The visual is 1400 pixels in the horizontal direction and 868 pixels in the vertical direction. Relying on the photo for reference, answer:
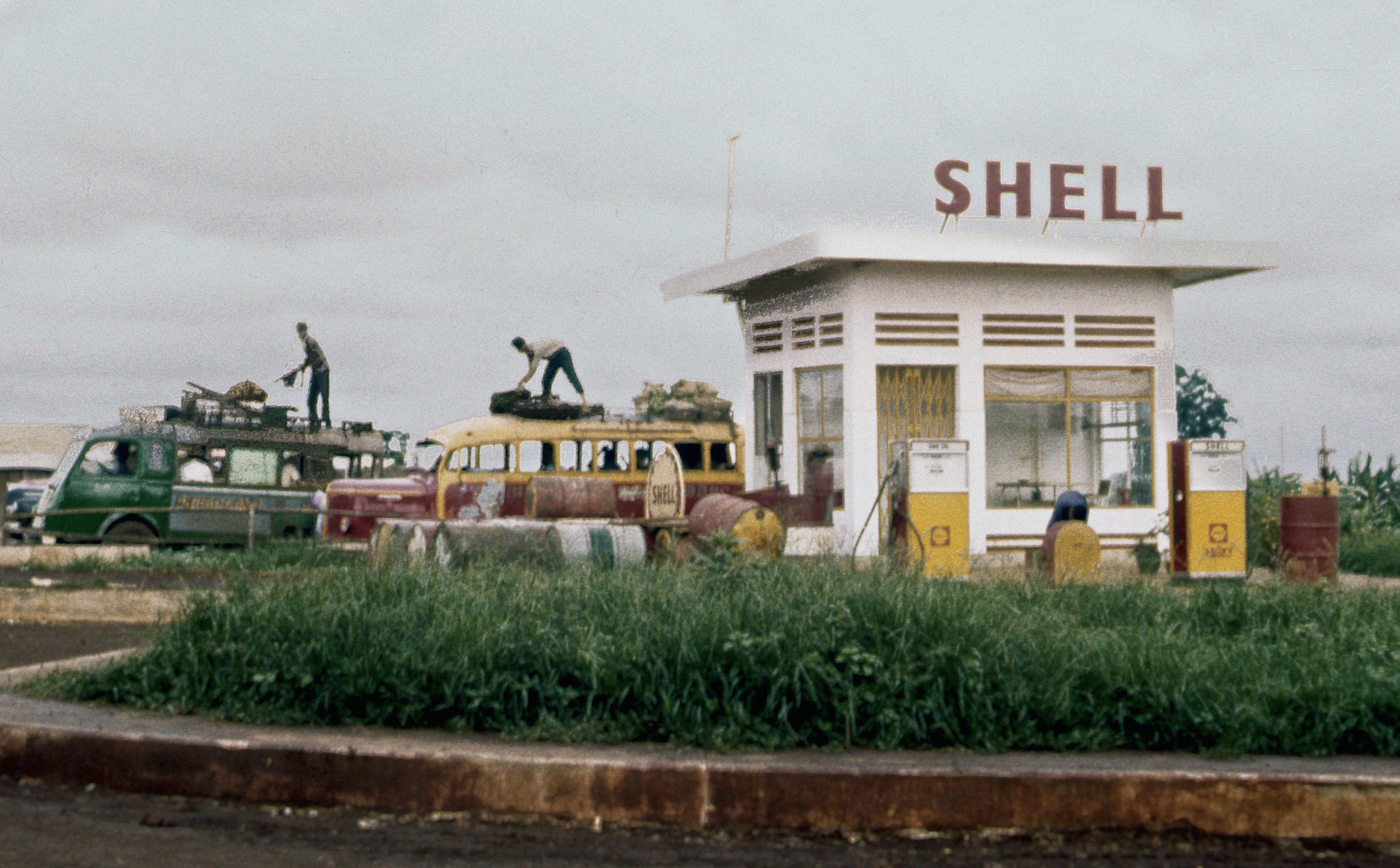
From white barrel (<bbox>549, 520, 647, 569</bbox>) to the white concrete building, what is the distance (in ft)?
16.4

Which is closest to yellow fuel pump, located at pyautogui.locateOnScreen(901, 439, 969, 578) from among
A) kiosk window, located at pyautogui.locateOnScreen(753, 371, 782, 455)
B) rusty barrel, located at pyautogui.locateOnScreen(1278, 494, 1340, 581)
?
rusty barrel, located at pyautogui.locateOnScreen(1278, 494, 1340, 581)

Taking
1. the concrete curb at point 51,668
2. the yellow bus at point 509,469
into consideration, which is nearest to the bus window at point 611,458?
the yellow bus at point 509,469

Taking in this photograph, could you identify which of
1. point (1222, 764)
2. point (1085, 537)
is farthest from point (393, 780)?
point (1085, 537)

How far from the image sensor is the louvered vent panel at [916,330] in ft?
62.0

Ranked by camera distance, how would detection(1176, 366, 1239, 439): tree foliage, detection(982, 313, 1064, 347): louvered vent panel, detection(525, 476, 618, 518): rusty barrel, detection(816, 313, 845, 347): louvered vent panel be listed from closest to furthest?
detection(525, 476, 618, 518): rusty barrel
detection(816, 313, 845, 347): louvered vent panel
detection(982, 313, 1064, 347): louvered vent panel
detection(1176, 366, 1239, 439): tree foliage

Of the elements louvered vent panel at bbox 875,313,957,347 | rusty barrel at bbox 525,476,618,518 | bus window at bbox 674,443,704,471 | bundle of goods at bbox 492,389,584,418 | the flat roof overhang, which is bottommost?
rusty barrel at bbox 525,476,618,518

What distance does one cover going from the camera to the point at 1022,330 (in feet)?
63.6

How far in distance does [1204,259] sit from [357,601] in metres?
15.2

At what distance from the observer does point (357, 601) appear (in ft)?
24.6

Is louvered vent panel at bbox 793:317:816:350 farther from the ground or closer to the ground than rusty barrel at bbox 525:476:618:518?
farther from the ground

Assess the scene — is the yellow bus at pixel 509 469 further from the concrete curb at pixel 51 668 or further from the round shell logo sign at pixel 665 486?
the concrete curb at pixel 51 668

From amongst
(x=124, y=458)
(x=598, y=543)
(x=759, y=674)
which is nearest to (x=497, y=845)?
(x=759, y=674)

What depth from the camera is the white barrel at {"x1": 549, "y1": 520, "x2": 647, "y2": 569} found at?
44.0ft

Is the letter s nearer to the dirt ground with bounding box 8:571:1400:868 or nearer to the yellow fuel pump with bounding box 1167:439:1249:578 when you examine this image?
the yellow fuel pump with bounding box 1167:439:1249:578
